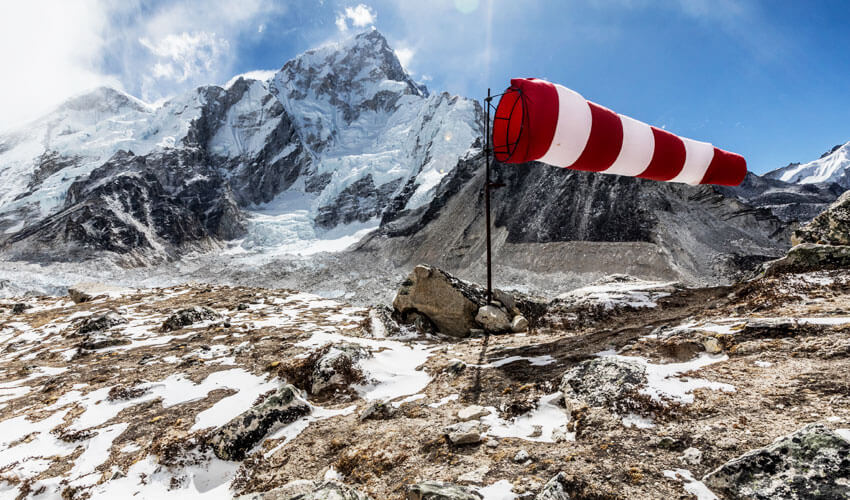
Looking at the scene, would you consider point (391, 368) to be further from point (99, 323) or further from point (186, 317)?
point (99, 323)

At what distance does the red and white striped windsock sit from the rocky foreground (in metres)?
A: 3.15

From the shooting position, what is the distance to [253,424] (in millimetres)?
4238

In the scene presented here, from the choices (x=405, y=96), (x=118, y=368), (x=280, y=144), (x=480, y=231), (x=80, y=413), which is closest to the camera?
(x=80, y=413)

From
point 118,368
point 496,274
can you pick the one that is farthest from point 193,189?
point 118,368

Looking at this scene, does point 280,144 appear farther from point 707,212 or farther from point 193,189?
point 707,212

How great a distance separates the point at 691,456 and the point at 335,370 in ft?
15.6

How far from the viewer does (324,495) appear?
257 centimetres

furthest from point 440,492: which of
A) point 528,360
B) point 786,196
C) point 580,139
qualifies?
A: point 786,196

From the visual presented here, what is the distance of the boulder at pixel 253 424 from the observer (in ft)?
13.2

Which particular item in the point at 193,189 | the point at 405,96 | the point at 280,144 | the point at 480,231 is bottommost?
the point at 480,231

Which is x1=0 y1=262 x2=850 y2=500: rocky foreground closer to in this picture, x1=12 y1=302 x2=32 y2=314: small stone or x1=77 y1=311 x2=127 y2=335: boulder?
x1=77 y1=311 x2=127 y2=335: boulder

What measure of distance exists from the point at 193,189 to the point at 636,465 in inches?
5854

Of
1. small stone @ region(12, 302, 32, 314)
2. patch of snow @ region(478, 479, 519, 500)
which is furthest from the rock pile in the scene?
small stone @ region(12, 302, 32, 314)

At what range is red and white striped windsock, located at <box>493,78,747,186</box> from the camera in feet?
19.9
